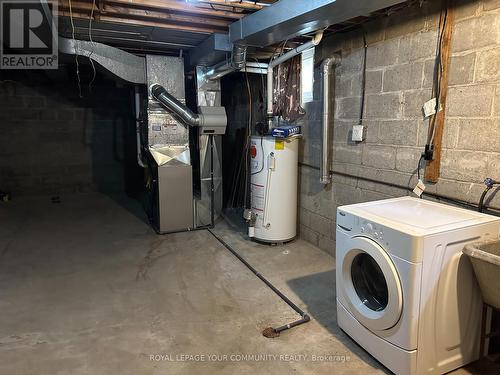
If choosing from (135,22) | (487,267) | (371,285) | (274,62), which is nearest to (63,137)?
(135,22)

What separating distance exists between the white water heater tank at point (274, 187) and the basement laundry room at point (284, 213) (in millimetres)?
20

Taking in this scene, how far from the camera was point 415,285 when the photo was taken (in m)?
1.59

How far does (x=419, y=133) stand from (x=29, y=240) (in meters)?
3.87

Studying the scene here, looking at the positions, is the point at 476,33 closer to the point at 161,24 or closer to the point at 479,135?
the point at 479,135

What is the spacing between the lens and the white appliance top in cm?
166

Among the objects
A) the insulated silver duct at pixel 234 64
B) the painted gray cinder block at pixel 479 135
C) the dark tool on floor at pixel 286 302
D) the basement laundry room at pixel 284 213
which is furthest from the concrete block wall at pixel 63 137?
the painted gray cinder block at pixel 479 135

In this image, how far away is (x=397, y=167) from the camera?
2.57 meters

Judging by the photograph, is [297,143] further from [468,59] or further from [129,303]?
[129,303]

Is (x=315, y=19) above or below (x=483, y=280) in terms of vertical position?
above

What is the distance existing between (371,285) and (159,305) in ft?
4.71

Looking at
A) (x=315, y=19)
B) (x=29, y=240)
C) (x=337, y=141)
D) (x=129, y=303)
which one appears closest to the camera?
(x=315, y=19)

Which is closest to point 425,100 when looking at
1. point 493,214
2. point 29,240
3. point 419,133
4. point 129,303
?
point 419,133

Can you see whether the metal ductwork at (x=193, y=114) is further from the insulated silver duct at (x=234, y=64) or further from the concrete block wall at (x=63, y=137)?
the concrete block wall at (x=63, y=137)

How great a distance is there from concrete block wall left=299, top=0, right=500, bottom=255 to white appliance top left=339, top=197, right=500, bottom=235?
257 mm
